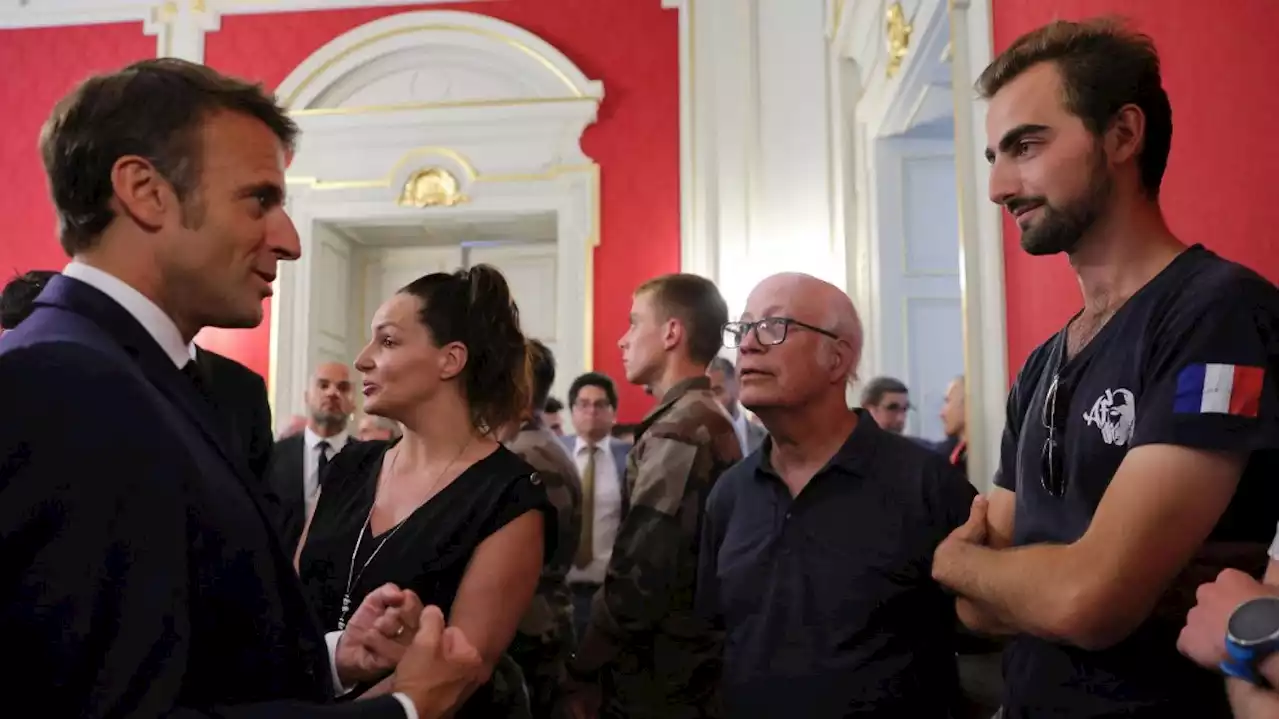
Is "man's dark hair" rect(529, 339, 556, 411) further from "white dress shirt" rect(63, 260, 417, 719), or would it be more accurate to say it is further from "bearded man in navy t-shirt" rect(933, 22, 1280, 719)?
"white dress shirt" rect(63, 260, 417, 719)

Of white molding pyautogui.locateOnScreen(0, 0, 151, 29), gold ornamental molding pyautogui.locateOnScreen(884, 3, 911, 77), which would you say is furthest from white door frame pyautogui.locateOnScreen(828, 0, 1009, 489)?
white molding pyautogui.locateOnScreen(0, 0, 151, 29)

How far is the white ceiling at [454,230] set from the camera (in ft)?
22.9

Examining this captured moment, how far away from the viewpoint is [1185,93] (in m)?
1.87

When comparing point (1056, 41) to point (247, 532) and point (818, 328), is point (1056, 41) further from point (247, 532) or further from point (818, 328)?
point (247, 532)

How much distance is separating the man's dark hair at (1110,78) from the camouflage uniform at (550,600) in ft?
4.53

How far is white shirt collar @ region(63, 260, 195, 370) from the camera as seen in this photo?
1.02 metres

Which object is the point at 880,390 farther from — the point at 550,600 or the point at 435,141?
the point at 435,141

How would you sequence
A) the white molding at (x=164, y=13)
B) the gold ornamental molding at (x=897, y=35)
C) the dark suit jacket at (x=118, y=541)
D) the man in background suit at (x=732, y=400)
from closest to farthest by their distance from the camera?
the dark suit jacket at (x=118, y=541) → the gold ornamental molding at (x=897, y=35) → the man in background suit at (x=732, y=400) → the white molding at (x=164, y=13)

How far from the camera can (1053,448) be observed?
4.30 ft

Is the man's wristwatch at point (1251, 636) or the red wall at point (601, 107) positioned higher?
the red wall at point (601, 107)

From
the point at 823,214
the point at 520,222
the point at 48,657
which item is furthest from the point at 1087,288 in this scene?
the point at 520,222

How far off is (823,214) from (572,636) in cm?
396

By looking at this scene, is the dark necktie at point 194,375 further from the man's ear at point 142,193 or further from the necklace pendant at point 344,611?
the necklace pendant at point 344,611

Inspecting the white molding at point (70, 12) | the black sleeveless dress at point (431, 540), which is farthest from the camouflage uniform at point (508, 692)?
the white molding at point (70, 12)
